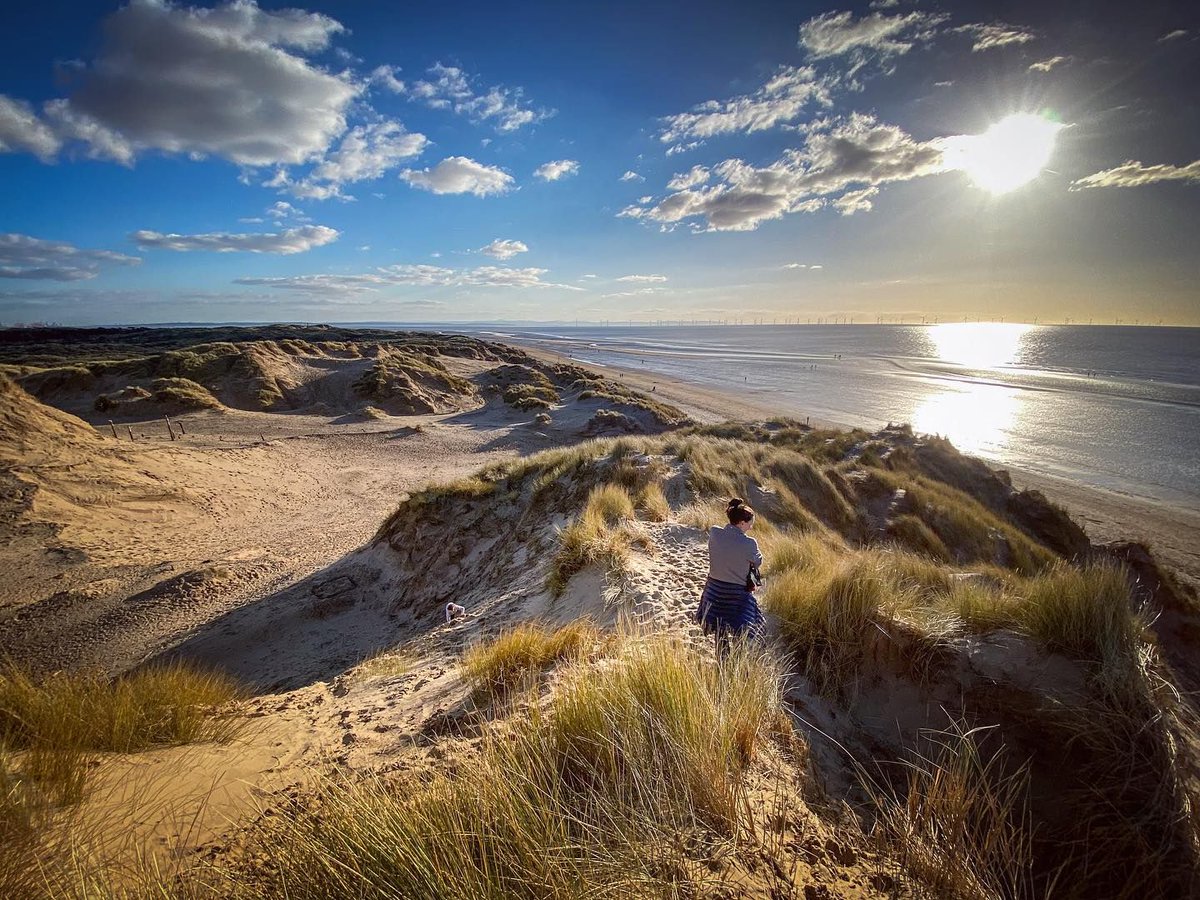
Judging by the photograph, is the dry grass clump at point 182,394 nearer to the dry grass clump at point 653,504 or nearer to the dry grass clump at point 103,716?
the dry grass clump at point 653,504

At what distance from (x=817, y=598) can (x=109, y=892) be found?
4515 millimetres

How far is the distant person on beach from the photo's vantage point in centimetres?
410

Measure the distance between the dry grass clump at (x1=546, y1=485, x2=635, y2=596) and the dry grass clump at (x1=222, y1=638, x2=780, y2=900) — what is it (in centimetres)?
326

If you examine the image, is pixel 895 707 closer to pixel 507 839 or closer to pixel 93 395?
pixel 507 839

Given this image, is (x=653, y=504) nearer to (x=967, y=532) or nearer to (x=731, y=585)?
(x=731, y=585)

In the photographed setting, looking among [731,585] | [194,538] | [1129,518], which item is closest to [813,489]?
[731,585]

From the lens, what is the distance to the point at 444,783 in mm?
2139

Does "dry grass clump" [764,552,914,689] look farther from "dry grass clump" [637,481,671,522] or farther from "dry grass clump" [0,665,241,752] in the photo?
"dry grass clump" [0,665,241,752]

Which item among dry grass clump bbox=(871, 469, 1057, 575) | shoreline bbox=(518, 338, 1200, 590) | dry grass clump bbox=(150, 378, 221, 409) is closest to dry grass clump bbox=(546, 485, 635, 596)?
dry grass clump bbox=(871, 469, 1057, 575)

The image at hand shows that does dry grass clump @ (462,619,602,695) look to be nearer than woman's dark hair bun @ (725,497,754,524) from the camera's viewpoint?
Yes

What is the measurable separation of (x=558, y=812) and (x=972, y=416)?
4739cm

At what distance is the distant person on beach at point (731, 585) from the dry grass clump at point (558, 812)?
1.51 m

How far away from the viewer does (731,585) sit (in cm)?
427

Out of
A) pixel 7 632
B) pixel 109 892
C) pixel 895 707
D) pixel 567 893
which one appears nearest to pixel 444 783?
pixel 567 893
